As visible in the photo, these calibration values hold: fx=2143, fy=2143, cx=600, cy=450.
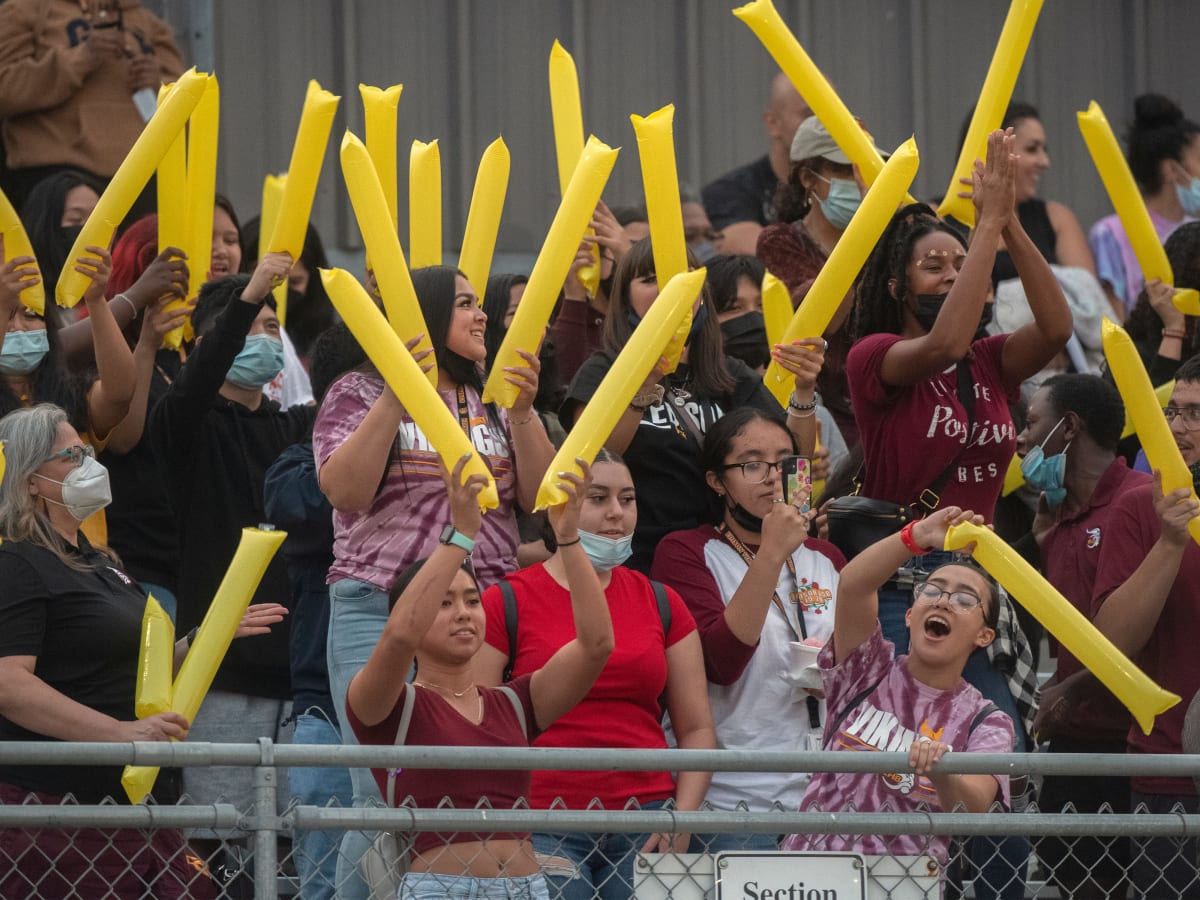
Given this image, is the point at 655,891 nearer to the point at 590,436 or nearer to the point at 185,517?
the point at 590,436

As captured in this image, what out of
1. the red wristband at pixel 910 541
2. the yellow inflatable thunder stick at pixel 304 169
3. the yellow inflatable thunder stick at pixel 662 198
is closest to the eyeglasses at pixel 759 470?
the yellow inflatable thunder stick at pixel 662 198

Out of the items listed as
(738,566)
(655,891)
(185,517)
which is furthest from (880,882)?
(185,517)

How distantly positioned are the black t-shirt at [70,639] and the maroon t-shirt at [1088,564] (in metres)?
2.43

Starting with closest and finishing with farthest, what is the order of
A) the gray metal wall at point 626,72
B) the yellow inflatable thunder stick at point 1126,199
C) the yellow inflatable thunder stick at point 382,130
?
the yellow inflatable thunder stick at point 382,130
the yellow inflatable thunder stick at point 1126,199
the gray metal wall at point 626,72

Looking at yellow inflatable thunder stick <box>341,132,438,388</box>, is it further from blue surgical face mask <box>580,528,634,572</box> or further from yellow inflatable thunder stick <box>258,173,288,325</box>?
yellow inflatable thunder stick <box>258,173,288,325</box>

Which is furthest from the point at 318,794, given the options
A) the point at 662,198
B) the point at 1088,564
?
the point at 1088,564

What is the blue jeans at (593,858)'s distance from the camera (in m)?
4.79

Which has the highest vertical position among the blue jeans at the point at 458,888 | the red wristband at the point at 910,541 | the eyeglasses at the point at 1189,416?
the red wristband at the point at 910,541

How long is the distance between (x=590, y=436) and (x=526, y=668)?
2.67 feet

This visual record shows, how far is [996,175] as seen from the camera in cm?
527

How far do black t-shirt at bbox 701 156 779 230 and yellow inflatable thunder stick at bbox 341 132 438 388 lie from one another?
12.2 ft

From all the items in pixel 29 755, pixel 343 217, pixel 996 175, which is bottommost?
pixel 343 217

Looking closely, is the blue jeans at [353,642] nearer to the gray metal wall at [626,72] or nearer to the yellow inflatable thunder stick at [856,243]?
the yellow inflatable thunder stick at [856,243]

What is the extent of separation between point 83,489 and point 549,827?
1.66 m
